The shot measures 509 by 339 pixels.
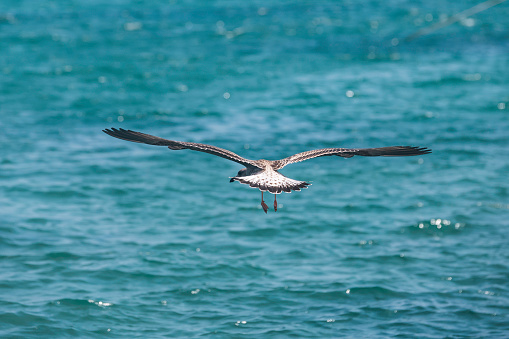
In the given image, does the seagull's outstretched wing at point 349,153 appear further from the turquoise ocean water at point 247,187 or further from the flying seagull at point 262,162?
the turquoise ocean water at point 247,187

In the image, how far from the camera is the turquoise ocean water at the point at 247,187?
66.1ft

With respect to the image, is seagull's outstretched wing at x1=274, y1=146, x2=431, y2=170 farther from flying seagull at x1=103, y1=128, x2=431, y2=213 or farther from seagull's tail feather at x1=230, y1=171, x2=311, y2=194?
seagull's tail feather at x1=230, y1=171, x2=311, y2=194

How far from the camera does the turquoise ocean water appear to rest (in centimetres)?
2016

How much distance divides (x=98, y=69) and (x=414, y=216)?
911 inches

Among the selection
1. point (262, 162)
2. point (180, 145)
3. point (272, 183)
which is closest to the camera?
point (272, 183)

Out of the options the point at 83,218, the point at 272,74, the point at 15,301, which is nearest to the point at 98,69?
the point at 272,74

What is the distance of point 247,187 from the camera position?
2853 cm

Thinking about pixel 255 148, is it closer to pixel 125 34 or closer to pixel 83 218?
pixel 83 218

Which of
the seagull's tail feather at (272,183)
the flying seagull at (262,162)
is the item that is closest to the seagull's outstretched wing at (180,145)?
the flying seagull at (262,162)

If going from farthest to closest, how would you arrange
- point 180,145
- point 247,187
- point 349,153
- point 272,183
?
point 247,187
point 349,153
point 180,145
point 272,183

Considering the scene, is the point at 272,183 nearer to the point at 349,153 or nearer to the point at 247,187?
the point at 349,153

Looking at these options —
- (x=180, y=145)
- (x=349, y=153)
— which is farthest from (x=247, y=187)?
(x=180, y=145)

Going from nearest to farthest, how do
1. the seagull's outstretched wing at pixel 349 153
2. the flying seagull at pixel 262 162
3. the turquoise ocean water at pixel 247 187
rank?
the flying seagull at pixel 262 162
the seagull's outstretched wing at pixel 349 153
the turquoise ocean water at pixel 247 187

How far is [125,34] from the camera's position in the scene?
49.4 metres
